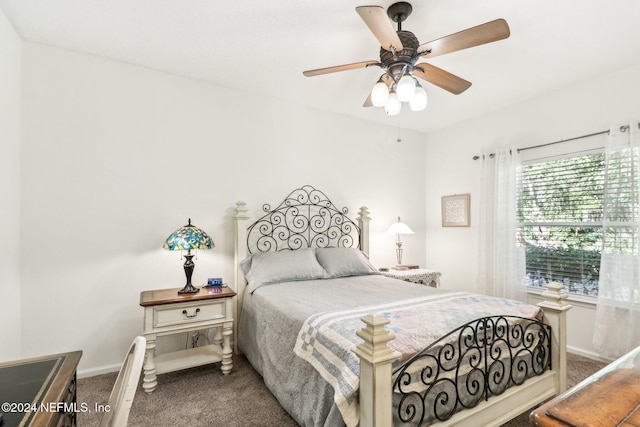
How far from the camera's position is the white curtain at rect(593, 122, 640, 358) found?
8.64ft

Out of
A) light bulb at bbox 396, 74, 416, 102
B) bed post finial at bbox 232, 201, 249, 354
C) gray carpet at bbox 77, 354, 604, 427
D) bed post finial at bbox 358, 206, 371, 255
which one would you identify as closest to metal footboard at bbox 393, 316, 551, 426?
gray carpet at bbox 77, 354, 604, 427

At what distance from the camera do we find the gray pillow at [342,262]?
3.17 meters

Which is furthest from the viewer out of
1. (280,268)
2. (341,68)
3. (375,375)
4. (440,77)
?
(280,268)

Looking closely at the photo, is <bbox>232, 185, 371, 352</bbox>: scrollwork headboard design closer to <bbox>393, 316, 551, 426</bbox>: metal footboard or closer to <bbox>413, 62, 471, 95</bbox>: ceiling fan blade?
<bbox>413, 62, 471, 95</bbox>: ceiling fan blade

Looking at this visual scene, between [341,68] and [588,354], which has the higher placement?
[341,68]

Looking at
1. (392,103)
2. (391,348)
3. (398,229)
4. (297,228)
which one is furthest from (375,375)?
(398,229)

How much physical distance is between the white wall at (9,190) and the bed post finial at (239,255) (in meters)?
1.57

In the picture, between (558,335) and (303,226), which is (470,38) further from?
(303,226)

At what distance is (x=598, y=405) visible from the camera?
0.69m

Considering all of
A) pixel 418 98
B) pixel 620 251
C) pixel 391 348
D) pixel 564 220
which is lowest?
pixel 391 348

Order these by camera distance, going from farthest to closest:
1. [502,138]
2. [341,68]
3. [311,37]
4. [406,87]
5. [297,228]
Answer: [502,138] → [297,228] → [311,37] → [341,68] → [406,87]

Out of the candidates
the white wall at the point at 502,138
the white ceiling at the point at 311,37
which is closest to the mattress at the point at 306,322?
the white wall at the point at 502,138

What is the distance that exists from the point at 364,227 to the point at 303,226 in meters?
0.80

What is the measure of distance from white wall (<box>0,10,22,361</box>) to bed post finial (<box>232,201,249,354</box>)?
5.14ft
